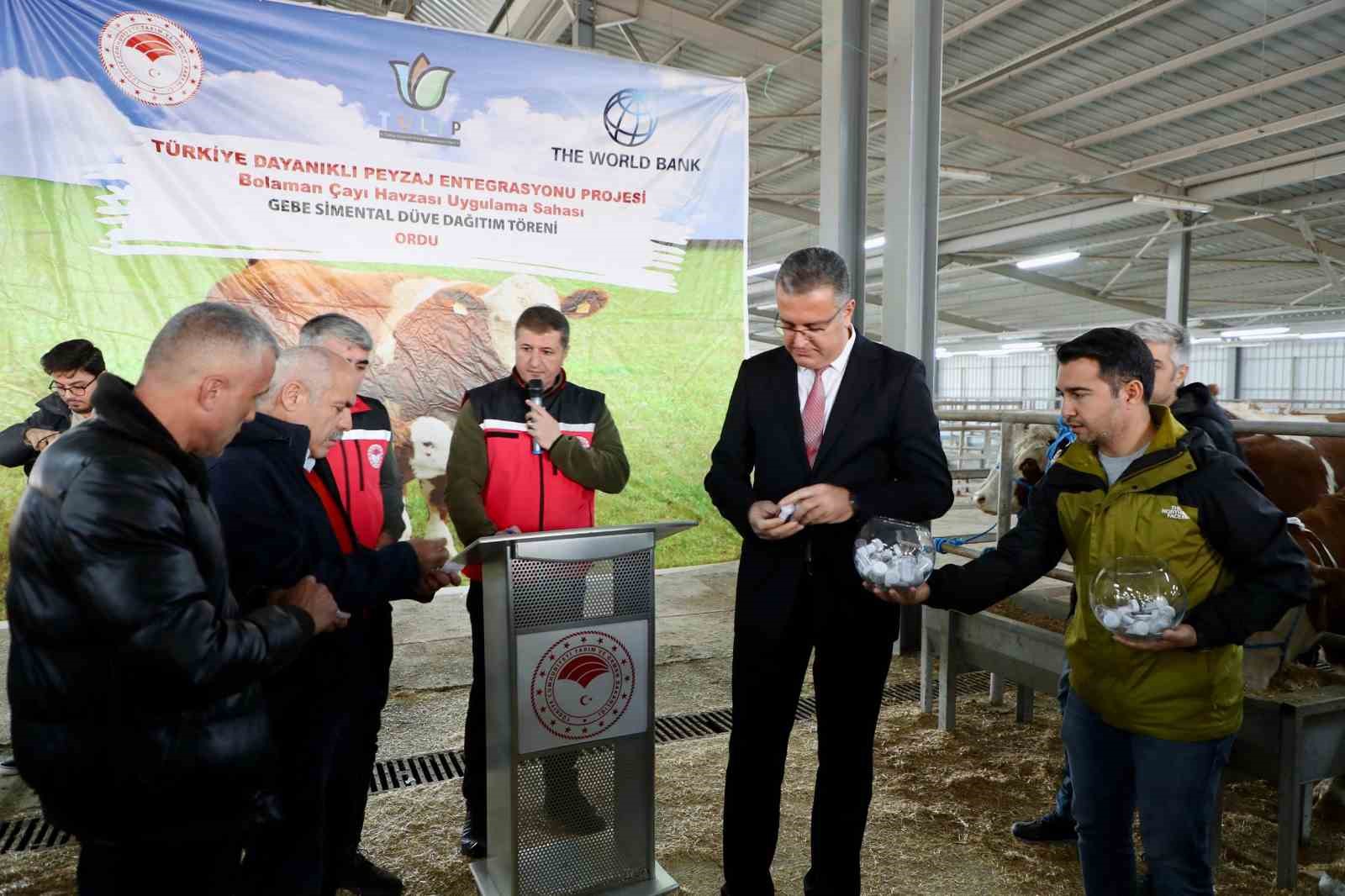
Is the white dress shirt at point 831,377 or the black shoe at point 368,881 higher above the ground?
the white dress shirt at point 831,377

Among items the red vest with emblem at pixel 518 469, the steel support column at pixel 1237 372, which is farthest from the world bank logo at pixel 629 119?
the steel support column at pixel 1237 372

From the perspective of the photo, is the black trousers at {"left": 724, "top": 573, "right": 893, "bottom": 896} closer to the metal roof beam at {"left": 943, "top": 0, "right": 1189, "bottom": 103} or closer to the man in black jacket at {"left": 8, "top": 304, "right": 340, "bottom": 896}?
the man in black jacket at {"left": 8, "top": 304, "right": 340, "bottom": 896}

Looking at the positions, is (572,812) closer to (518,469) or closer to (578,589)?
(578,589)

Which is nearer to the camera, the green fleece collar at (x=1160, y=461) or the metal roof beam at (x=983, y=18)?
the green fleece collar at (x=1160, y=461)

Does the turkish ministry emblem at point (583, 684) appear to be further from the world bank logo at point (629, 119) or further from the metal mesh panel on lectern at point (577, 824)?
the world bank logo at point (629, 119)

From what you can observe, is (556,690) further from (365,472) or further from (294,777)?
(365,472)

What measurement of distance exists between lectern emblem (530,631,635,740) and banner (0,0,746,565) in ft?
7.84

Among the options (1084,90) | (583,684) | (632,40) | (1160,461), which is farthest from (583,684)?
(1084,90)

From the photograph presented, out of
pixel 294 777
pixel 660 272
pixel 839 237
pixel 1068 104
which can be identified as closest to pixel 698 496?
pixel 660 272

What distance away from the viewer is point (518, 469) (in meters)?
2.73

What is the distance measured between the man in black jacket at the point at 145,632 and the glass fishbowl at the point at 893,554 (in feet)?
3.88

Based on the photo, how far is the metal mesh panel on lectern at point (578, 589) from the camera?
6.86 ft

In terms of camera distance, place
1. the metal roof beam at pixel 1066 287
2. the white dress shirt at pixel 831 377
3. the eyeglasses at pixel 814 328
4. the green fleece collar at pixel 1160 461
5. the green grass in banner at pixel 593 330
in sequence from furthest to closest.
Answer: the metal roof beam at pixel 1066 287 → the green grass in banner at pixel 593 330 → the white dress shirt at pixel 831 377 → the eyeglasses at pixel 814 328 → the green fleece collar at pixel 1160 461

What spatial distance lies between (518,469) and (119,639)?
1.54 metres
